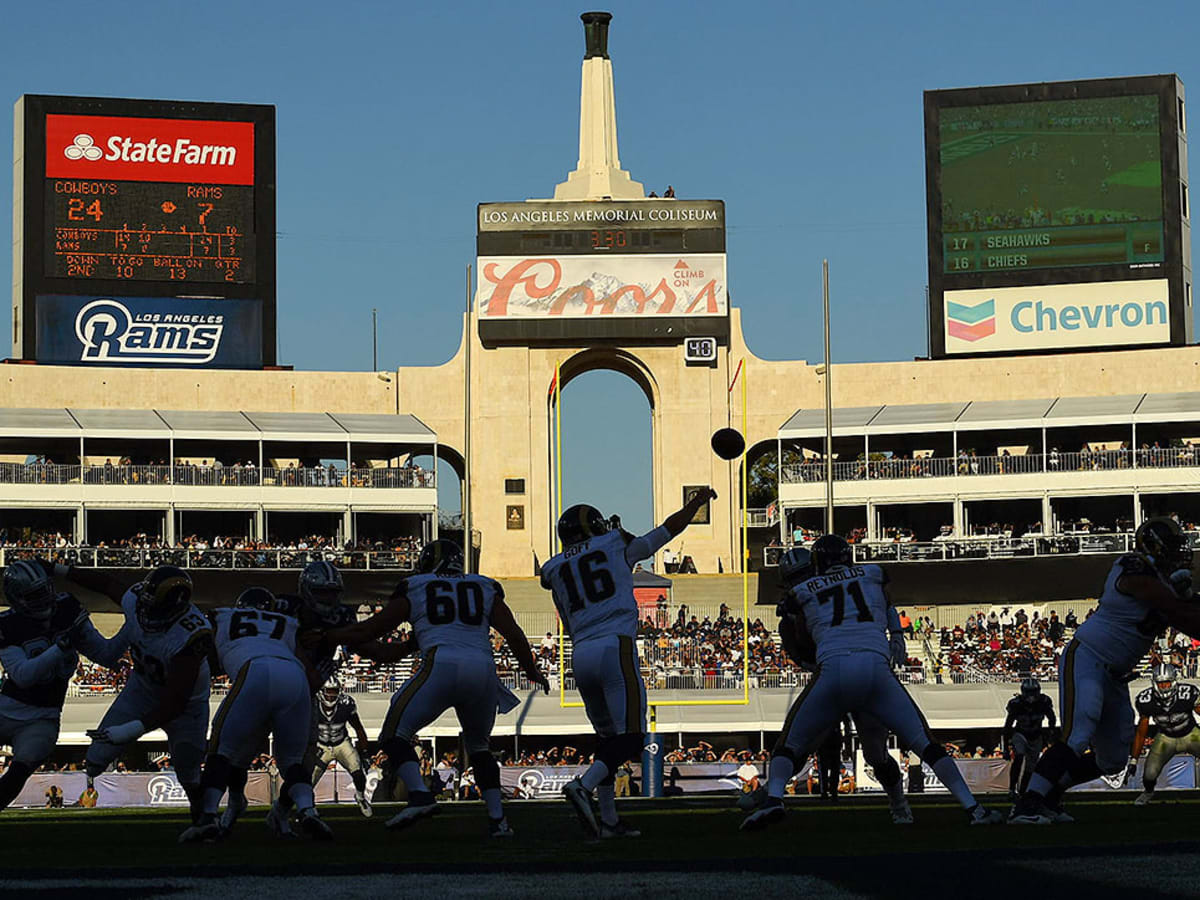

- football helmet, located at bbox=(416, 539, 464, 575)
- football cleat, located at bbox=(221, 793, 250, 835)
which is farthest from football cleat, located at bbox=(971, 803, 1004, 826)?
football cleat, located at bbox=(221, 793, 250, 835)

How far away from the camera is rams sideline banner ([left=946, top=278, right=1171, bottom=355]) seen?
63.7 m

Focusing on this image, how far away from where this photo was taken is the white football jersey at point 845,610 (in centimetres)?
1272

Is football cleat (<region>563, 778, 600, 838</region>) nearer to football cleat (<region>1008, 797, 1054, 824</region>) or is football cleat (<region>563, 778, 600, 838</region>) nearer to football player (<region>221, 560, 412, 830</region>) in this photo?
football player (<region>221, 560, 412, 830</region>)

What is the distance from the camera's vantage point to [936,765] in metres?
12.7

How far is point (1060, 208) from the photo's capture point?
63.6 meters

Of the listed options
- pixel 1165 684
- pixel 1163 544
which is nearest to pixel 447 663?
pixel 1163 544

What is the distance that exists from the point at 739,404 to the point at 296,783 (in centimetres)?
5277

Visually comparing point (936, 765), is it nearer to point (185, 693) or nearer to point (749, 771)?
point (185, 693)

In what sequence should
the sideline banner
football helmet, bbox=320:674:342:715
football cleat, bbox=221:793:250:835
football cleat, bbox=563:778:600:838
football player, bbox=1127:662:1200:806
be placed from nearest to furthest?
football cleat, bbox=563:778:600:838, football cleat, bbox=221:793:250:835, football player, bbox=1127:662:1200:806, football helmet, bbox=320:674:342:715, the sideline banner

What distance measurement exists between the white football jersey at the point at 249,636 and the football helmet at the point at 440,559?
3.50ft

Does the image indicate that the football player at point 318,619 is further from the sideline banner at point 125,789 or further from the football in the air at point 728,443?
the sideline banner at point 125,789

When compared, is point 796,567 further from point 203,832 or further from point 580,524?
point 203,832

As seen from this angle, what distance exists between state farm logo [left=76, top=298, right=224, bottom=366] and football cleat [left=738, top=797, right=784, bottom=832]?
2074 inches

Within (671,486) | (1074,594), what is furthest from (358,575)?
(1074,594)
